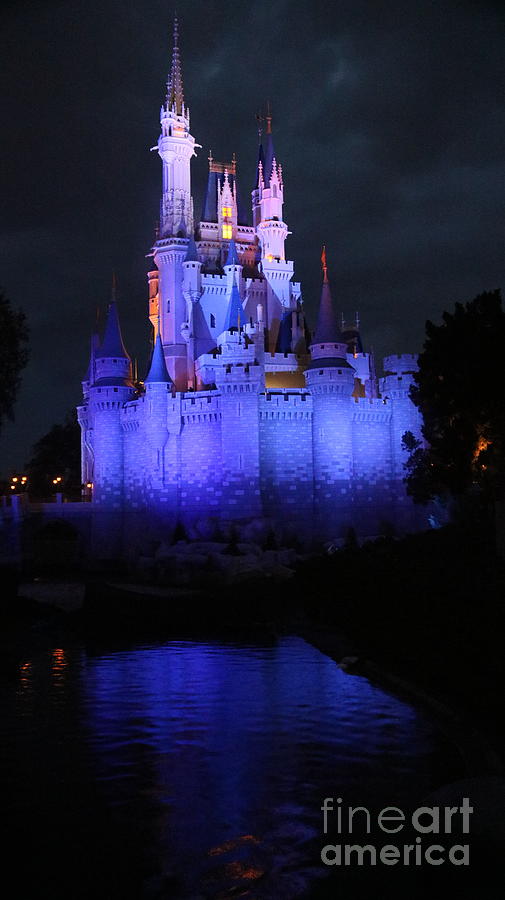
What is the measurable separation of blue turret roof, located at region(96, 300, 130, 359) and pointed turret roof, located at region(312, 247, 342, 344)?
1215cm

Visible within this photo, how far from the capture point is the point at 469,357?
3372 centimetres

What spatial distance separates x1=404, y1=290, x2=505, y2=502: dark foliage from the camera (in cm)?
3275

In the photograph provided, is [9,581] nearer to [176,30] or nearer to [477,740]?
[477,740]

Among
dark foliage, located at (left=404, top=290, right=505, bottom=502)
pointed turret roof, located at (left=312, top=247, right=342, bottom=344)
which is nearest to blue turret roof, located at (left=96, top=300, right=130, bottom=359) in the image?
pointed turret roof, located at (left=312, top=247, right=342, bottom=344)

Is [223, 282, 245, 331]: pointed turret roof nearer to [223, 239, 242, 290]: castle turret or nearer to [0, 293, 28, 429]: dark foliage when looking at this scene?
[223, 239, 242, 290]: castle turret

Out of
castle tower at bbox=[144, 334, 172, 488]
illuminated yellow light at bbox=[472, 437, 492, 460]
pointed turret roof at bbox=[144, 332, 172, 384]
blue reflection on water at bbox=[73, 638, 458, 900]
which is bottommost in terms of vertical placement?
blue reflection on water at bbox=[73, 638, 458, 900]

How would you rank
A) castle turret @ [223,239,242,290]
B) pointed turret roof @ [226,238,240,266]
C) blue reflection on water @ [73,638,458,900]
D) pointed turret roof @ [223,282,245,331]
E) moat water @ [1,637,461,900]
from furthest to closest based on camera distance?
pointed turret roof @ [226,238,240,266], castle turret @ [223,239,242,290], pointed turret roof @ [223,282,245,331], blue reflection on water @ [73,638,458,900], moat water @ [1,637,461,900]

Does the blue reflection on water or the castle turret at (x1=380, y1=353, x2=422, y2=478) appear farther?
the castle turret at (x1=380, y1=353, x2=422, y2=478)

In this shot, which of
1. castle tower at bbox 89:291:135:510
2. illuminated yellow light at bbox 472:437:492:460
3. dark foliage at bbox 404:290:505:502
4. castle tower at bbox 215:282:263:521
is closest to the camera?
dark foliage at bbox 404:290:505:502

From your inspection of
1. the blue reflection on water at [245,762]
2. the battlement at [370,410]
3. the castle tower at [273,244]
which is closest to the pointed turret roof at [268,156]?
the castle tower at [273,244]

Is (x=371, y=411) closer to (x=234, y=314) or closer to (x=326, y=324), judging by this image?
(x=326, y=324)

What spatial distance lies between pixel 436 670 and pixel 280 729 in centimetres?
299

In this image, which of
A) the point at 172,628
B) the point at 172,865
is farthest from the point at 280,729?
the point at 172,628

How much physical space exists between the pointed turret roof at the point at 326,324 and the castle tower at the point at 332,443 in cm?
155
